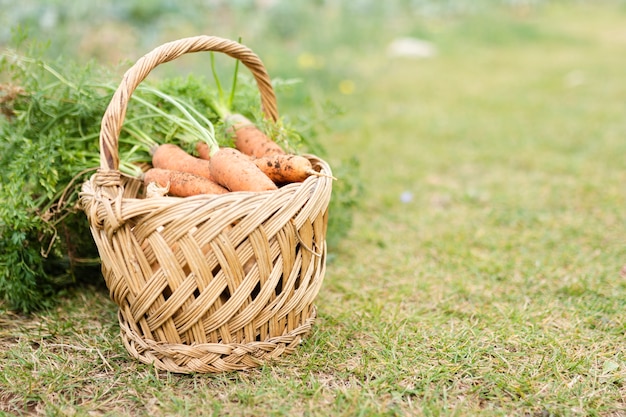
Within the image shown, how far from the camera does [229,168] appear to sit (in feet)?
5.73

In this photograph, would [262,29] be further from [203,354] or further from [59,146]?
[203,354]

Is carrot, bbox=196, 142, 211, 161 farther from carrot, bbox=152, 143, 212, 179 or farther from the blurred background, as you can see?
the blurred background

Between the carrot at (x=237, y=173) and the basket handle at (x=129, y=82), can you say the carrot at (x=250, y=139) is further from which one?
the basket handle at (x=129, y=82)

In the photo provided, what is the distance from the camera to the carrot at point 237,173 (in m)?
1.70

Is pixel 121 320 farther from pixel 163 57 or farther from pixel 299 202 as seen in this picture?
pixel 163 57

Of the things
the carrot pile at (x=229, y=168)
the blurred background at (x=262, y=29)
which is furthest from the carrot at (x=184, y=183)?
the blurred background at (x=262, y=29)

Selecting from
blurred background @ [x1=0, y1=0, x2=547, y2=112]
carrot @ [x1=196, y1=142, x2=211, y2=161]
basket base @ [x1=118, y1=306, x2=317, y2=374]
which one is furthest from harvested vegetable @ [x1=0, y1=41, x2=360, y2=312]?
blurred background @ [x1=0, y1=0, x2=547, y2=112]

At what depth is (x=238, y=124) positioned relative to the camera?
6.94ft

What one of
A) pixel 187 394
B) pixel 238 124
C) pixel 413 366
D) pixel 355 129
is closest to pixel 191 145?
pixel 238 124

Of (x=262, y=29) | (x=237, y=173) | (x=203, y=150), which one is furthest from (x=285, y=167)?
(x=262, y=29)

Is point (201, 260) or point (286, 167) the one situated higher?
point (286, 167)

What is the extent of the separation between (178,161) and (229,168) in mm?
262

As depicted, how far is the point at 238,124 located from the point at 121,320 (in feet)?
2.55

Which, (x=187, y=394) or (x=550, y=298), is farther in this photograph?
(x=550, y=298)
